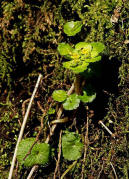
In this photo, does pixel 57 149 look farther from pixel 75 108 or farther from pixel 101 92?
pixel 101 92

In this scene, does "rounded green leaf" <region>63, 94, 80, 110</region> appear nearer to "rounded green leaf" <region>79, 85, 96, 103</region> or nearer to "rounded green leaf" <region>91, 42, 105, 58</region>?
"rounded green leaf" <region>79, 85, 96, 103</region>

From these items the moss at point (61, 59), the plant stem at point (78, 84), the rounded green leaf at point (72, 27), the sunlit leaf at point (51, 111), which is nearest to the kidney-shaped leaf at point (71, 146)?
the moss at point (61, 59)

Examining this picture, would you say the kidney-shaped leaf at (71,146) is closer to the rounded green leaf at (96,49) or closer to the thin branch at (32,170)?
the thin branch at (32,170)

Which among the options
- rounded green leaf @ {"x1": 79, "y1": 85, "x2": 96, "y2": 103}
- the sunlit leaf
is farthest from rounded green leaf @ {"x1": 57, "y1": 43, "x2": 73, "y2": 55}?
the sunlit leaf

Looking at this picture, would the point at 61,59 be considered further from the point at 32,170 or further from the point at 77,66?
the point at 32,170

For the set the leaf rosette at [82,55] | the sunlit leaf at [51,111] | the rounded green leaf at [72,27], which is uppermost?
the rounded green leaf at [72,27]

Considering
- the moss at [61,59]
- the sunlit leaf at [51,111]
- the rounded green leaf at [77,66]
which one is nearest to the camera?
the rounded green leaf at [77,66]
